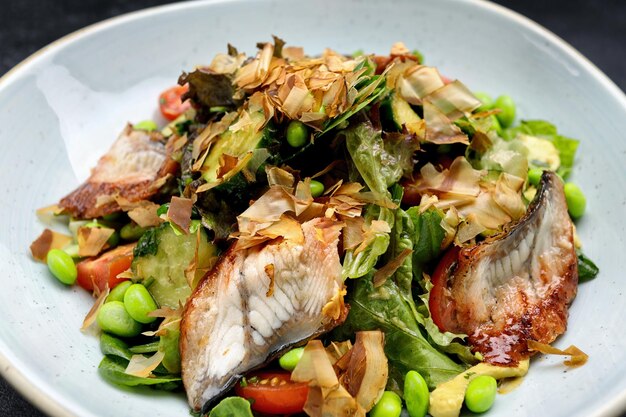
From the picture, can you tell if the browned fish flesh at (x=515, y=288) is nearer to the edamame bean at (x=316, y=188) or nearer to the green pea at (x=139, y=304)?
the edamame bean at (x=316, y=188)

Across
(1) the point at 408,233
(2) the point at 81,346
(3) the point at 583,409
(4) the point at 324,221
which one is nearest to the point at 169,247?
(2) the point at 81,346

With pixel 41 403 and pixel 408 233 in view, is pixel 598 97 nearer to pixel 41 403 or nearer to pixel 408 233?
pixel 408 233

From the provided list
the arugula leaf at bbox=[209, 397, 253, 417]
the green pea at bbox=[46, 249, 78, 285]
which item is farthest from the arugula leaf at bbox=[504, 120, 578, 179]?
the green pea at bbox=[46, 249, 78, 285]

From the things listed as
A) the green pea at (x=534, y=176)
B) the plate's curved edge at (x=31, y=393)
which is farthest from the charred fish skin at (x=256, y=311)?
the green pea at (x=534, y=176)

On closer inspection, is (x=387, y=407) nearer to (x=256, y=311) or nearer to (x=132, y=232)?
(x=256, y=311)

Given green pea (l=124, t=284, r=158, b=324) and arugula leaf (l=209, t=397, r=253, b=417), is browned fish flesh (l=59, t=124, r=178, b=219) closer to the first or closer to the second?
green pea (l=124, t=284, r=158, b=324)
